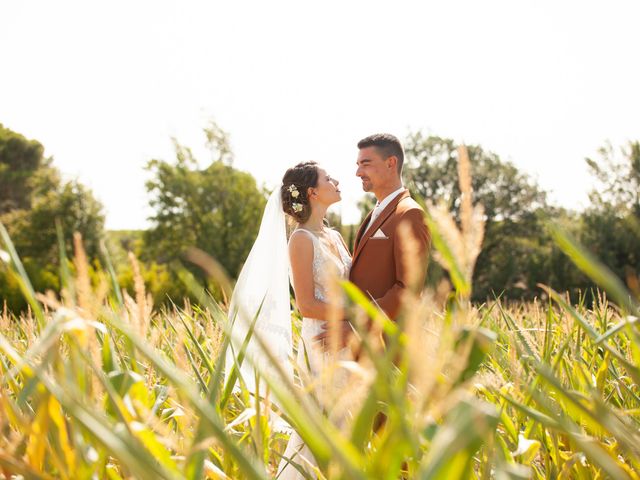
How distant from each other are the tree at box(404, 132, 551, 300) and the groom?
32.0m

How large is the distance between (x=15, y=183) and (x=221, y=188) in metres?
21.1

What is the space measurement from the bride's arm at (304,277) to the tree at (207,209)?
30.2 meters

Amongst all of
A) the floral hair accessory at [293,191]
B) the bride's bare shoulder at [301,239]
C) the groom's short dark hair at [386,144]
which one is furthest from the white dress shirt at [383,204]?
the floral hair accessory at [293,191]

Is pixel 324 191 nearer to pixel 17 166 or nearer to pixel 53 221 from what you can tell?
pixel 53 221

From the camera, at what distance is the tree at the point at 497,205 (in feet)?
119

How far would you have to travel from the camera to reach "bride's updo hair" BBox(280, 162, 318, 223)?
415cm

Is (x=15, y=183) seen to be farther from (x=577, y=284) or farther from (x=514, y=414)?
(x=514, y=414)

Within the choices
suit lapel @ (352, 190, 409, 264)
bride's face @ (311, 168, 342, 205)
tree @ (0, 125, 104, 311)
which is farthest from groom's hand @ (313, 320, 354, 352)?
tree @ (0, 125, 104, 311)

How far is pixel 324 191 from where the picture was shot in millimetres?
4180

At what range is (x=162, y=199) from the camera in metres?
35.8

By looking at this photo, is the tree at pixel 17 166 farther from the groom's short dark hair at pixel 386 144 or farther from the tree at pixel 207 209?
the groom's short dark hair at pixel 386 144

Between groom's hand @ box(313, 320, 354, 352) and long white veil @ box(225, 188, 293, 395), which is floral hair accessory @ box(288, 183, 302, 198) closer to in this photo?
long white veil @ box(225, 188, 293, 395)

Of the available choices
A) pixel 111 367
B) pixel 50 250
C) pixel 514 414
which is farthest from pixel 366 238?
pixel 50 250

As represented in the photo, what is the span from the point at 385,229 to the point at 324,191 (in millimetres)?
621
